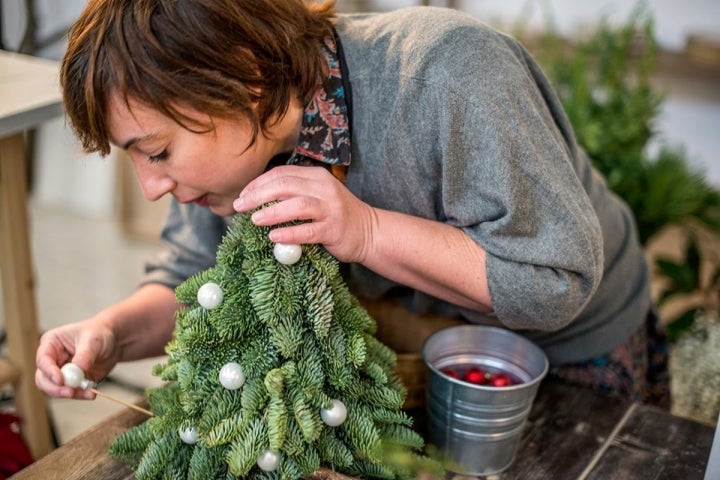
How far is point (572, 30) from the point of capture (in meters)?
2.91

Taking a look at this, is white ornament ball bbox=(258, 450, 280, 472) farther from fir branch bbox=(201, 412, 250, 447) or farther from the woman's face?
the woman's face

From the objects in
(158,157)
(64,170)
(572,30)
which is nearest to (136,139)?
(158,157)

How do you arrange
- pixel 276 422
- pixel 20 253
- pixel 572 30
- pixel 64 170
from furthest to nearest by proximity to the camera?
pixel 64 170 < pixel 572 30 < pixel 20 253 < pixel 276 422

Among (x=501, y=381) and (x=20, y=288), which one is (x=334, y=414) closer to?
(x=501, y=381)

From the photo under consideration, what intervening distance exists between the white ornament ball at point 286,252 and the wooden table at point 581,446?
350 mm

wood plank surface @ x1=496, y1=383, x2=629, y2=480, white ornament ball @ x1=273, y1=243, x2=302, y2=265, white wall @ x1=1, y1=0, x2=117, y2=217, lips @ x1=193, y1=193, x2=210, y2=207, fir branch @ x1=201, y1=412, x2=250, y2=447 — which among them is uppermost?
white ornament ball @ x1=273, y1=243, x2=302, y2=265

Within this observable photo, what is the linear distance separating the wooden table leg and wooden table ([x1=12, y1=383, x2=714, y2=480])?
2.05 ft

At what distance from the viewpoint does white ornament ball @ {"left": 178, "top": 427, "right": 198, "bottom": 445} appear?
96cm

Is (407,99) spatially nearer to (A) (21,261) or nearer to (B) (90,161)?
(A) (21,261)

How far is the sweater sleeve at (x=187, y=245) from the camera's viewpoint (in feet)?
4.45

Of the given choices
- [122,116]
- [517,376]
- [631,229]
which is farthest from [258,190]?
[631,229]

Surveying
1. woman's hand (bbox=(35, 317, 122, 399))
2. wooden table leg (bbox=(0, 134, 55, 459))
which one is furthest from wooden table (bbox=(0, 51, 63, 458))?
woman's hand (bbox=(35, 317, 122, 399))

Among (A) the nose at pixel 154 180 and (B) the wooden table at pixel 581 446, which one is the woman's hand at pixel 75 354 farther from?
(A) the nose at pixel 154 180

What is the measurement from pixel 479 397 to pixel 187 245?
0.56 m
